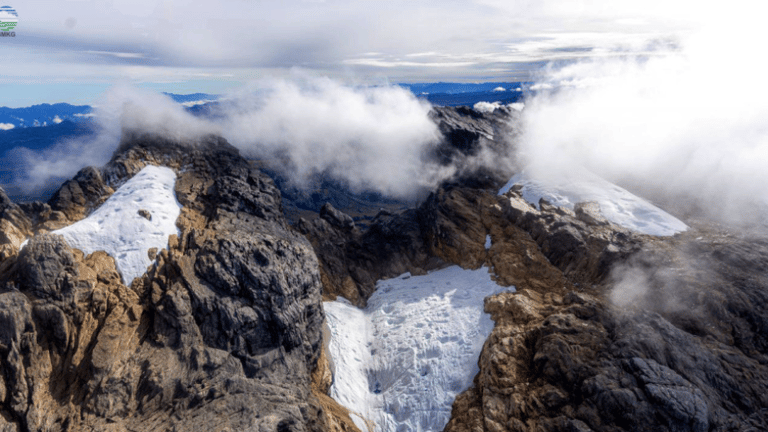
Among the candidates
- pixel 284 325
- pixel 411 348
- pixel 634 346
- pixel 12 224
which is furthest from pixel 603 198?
pixel 12 224

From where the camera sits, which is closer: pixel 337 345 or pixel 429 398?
pixel 429 398

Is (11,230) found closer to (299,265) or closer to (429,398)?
(299,265)

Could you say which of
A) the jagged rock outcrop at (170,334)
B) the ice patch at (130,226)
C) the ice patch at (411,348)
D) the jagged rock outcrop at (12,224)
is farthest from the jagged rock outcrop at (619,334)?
the jagged rock outcrop at (12,224)

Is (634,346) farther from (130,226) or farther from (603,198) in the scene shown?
(130,226)

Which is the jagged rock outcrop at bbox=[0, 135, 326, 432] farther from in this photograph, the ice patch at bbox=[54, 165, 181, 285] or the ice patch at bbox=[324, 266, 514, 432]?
the ice patch at bbox=[324, 266, 514, 432]

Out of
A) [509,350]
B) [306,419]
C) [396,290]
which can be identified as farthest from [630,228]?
[306,419]

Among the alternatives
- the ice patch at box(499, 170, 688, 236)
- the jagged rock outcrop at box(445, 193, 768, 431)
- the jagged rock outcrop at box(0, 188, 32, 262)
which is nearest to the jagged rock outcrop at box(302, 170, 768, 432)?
the jagged rock outcrop at box(445, 193, 768, 431)

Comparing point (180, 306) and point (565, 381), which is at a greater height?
point (180, 306)
